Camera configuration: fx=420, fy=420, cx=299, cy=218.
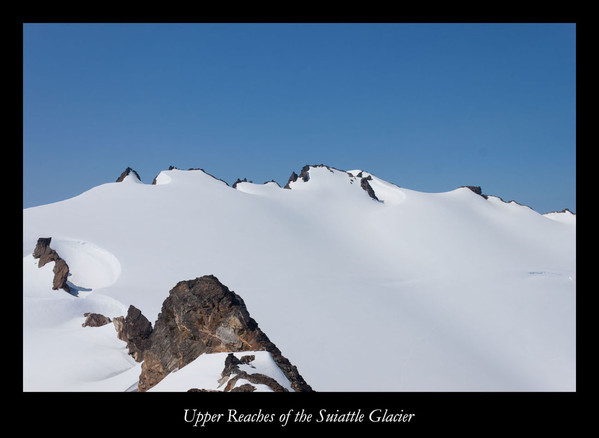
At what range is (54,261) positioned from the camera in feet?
80.2

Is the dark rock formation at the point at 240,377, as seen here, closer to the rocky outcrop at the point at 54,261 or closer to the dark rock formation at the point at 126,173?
the rocky outcrop at the point at 54,261

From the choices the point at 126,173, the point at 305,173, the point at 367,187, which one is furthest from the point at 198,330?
the point at 305,173

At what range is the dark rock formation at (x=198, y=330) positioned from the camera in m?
10.6

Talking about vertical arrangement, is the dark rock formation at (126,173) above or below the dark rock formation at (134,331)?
above

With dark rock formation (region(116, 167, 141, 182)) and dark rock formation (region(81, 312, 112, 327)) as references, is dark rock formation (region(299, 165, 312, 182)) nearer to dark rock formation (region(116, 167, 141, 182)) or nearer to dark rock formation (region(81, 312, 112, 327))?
dark rock formation (region(116, 167, 141, 182))

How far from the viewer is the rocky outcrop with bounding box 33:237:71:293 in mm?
22759

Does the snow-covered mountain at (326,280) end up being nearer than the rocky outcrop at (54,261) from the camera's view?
Yes

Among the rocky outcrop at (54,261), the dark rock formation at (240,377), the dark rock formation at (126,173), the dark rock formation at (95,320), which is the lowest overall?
the dark rock formation at (240,377)

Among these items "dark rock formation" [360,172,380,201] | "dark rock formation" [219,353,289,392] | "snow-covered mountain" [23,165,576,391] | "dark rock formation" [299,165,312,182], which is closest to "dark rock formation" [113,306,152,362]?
"snow-covered mountain" [23,165,576,391]

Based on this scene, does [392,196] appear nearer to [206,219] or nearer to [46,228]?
[206,219]

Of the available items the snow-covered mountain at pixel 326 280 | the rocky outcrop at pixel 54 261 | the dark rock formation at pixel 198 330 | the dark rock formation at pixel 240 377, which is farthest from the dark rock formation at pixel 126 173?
the dark rock formation at pixel 240 377

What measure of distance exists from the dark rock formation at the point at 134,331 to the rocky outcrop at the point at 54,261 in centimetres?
655

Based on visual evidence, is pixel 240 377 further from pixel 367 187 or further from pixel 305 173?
pixel 305 173
